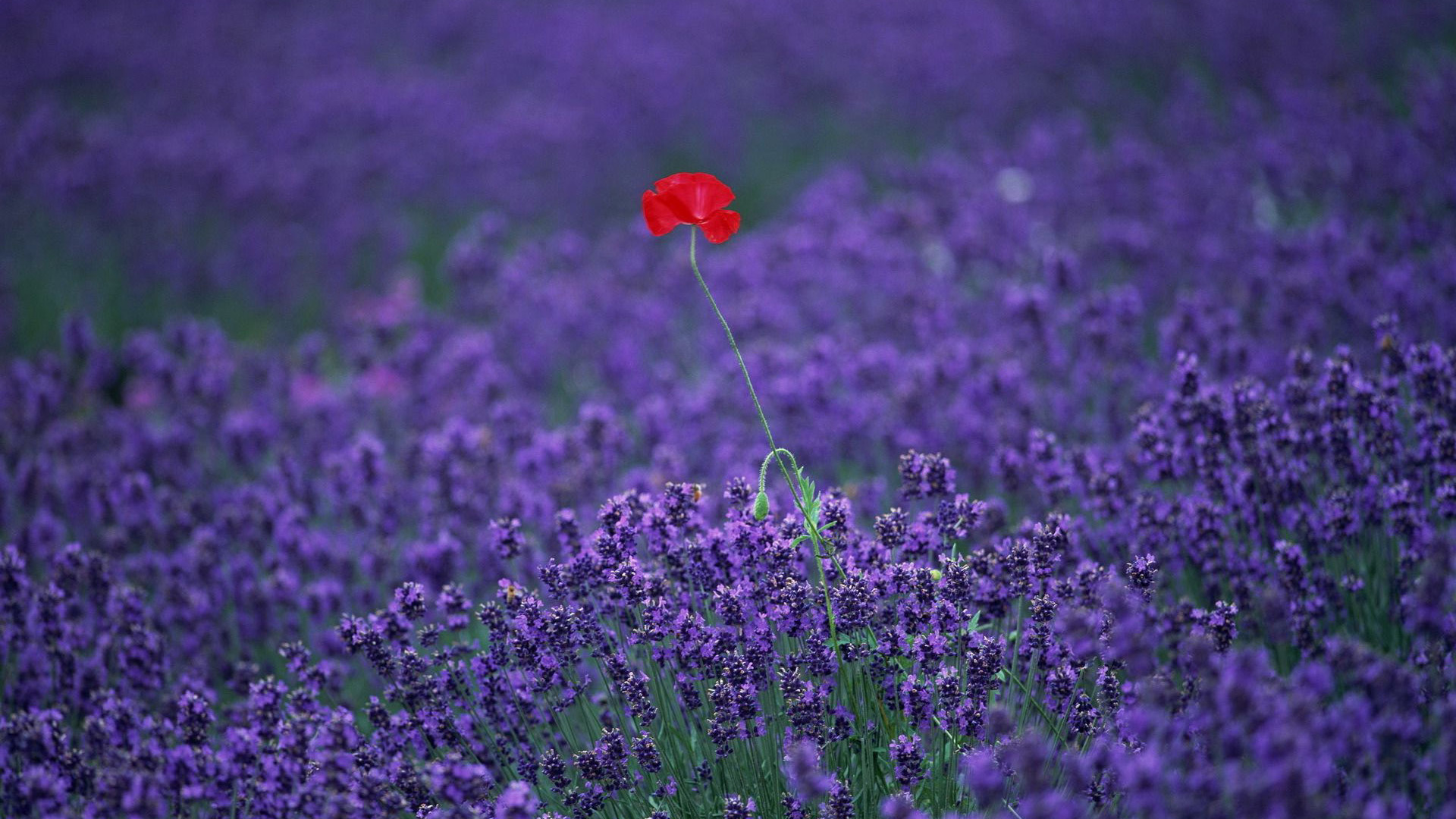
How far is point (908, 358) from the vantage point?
16.9 ft

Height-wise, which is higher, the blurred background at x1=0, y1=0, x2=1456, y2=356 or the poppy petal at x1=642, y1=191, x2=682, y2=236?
the blurred background at x1=0, y1=0, x2=1456, y2=356

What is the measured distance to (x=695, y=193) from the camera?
2430mm

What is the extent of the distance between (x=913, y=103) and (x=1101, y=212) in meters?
3.68

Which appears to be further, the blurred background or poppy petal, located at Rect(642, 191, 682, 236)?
the blurred background

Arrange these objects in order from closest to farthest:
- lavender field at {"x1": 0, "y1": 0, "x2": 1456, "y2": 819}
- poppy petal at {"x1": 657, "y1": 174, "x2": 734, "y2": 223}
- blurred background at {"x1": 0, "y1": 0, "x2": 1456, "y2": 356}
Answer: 1. poppy petal at {"x1": 657, "y1": 174, "x2": 734, "y2": 223}
2. lavender field at {"x1": 0, "y1": 0, "x2": 1456, "y2": 819}
3. blurred background at {"x1": 0, "y1": 0, "x2": 1456, "y2": 356}

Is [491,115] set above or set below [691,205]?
above

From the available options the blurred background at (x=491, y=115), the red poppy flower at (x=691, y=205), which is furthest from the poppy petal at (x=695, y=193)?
the blurred background at (x=491, y=115)

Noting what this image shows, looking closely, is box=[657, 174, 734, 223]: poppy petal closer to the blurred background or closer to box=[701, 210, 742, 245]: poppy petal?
box=[701, 210, 742, 245]: poppy petal

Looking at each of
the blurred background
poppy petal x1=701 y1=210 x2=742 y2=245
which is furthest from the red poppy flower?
the blurred background

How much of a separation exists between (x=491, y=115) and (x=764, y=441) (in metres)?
7.15

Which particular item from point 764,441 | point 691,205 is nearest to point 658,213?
point 691,205

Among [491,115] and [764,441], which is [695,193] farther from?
[491,115]

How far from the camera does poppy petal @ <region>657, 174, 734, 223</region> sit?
239 centimetres

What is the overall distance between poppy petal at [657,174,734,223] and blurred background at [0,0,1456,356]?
4.31 metres
